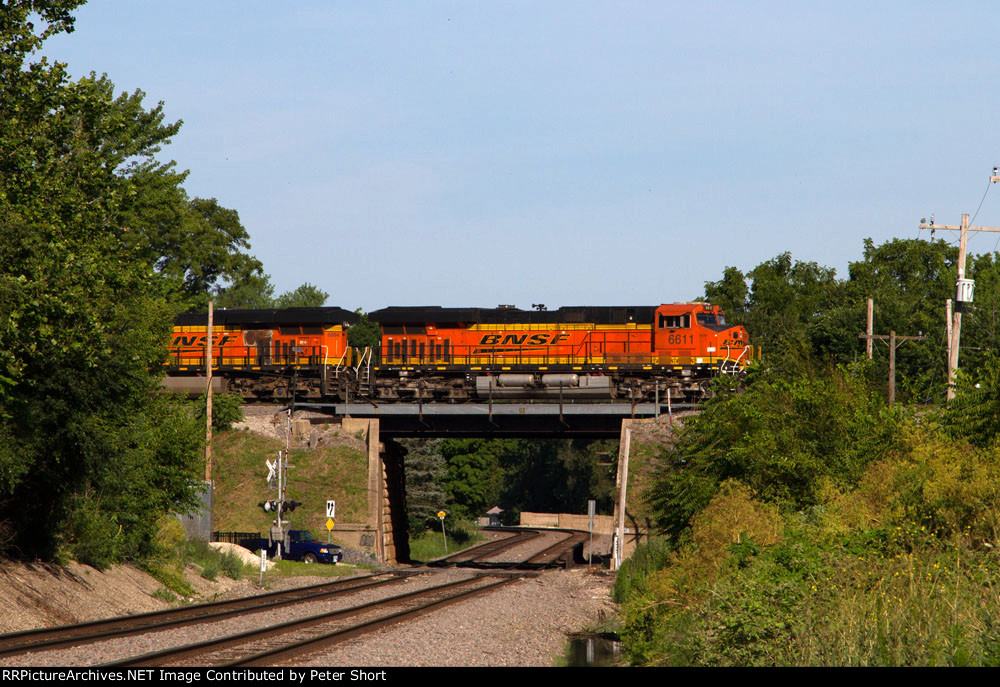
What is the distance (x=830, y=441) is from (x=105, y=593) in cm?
1799

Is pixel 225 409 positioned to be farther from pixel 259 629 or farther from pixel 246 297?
pixel 246 297

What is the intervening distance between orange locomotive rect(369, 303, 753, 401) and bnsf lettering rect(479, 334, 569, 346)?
5cm

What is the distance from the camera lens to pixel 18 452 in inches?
858

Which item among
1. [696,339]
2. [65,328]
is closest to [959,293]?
[696,339]

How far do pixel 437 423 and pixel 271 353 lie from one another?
409 inches

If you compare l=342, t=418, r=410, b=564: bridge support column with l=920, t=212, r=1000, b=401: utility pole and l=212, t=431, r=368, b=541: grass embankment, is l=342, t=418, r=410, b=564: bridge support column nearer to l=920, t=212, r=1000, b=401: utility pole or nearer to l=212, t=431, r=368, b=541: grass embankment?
l=212, t=431, r=368, b=541: grass embankment

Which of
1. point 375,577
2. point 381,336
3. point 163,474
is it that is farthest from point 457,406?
point 163,474

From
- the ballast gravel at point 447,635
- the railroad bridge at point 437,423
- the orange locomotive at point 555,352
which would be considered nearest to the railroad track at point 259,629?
the ballast gravel at point 447,635

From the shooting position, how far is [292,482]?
4903 centimetres

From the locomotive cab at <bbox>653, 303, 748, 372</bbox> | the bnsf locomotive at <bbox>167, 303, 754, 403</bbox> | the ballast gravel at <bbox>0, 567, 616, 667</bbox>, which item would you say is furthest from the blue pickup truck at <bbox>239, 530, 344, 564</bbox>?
the locomotive cab at <bbox>653, 303, 748, 372</bbox>

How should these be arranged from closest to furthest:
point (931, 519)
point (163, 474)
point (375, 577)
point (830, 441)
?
1. point (931, 519)
2. point (830, 441)
3. point (163, 474)
4. point (375, 577)

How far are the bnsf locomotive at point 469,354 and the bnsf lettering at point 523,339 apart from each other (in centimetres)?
5

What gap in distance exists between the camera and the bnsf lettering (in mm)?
52375

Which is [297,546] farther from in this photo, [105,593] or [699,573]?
[699,573]
